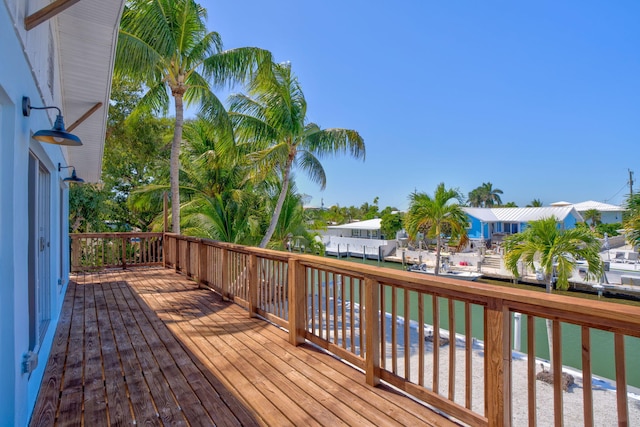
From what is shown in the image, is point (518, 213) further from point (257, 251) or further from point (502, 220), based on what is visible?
point (257, 251)

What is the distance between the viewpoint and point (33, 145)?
2715 millimetres

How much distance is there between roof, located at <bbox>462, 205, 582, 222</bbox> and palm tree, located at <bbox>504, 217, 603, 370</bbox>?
796 inches

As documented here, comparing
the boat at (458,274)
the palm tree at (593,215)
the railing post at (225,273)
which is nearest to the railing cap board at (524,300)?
the railing post at (225,273)

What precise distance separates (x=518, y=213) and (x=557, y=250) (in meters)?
24.3

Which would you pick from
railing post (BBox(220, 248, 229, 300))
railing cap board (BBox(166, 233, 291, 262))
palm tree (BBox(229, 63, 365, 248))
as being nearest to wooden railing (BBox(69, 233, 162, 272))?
palm tree (BBox(229, 63, 365, 248))

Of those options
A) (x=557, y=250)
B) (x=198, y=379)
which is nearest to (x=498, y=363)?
(x=198, y=379)

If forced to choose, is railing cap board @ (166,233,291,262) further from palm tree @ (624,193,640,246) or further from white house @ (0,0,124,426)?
palm tree @ (624,193,640,246)

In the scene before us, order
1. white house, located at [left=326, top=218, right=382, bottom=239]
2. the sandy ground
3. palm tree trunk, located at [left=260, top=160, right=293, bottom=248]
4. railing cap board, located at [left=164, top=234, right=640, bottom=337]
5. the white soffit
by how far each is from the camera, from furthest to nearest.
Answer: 1. white house, located at [left=326, top=218, right=382, bottom=239]
2. palm tree trunk, located at [left=260, top=160, right=293, bottom=248]
3. the sandy ground
4. the white soffit
5. railing cap board, located at [left=164, top=234, right=640, bottom=337]

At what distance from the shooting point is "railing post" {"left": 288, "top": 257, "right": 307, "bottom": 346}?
3.42 meters

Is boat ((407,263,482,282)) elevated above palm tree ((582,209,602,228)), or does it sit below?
below

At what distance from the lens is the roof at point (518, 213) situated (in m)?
27.5

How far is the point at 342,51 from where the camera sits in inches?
773

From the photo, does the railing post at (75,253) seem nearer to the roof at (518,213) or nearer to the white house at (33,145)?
the white house at (33,145)

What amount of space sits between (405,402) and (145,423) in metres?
1.68
